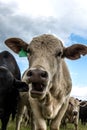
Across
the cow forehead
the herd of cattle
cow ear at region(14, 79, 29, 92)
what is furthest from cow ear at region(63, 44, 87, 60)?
cow ear at region(14, 79, 29, 92)

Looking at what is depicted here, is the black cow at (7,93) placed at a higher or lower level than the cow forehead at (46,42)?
lower

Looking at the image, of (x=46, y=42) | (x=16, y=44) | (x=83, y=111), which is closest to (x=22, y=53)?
(x=16, y=44)

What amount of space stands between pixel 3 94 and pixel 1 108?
0.36 metres

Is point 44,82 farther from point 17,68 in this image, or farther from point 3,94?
point 17,68

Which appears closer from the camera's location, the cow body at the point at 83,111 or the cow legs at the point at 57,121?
the cow legs at the point at 57,121

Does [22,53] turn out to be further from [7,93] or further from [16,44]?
[7,93]

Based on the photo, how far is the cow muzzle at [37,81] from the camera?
6.96m

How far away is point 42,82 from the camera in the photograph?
23.4 feet

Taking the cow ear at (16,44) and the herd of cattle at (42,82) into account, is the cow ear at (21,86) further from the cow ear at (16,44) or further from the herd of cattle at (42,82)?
the cow ear at (16,44)

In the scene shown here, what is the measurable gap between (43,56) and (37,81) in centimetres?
89

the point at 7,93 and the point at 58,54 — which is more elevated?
the point at 58,54

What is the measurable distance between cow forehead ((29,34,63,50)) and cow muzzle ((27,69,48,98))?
1083mm

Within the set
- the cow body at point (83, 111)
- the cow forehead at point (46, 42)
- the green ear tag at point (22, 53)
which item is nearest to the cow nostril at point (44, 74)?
the cow forehead at point (46, 42)

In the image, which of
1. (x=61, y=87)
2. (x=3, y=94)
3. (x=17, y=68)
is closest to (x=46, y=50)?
(x=61, y=87)
